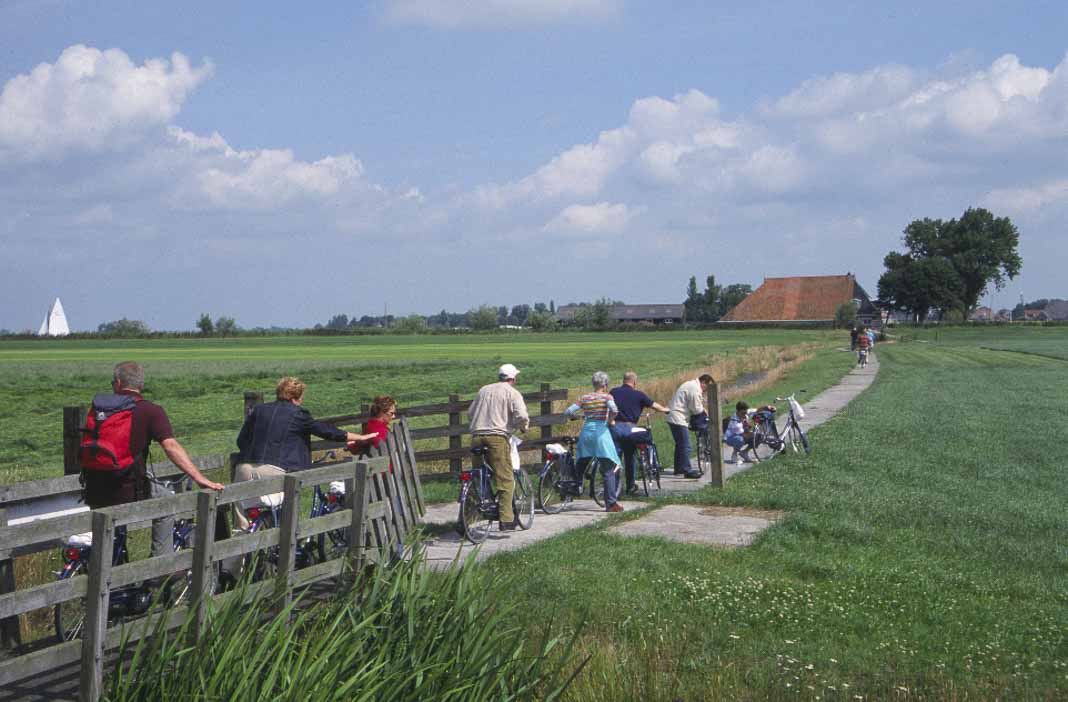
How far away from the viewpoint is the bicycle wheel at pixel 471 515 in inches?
409

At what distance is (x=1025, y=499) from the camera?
13789mm

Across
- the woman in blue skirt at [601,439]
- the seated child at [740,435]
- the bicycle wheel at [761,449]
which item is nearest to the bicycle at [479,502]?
the woman in blue skirt at [601,439]

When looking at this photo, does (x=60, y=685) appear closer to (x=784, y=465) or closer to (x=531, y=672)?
(x=531, y=672)

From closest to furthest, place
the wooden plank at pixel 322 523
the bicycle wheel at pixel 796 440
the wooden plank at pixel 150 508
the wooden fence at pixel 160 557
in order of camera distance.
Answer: the wooden fence at pixel 160 557
the wooden plank at pixel 150 508
the wooden plank at pixel 322 523
the bicycle wheel at pixel 796 440

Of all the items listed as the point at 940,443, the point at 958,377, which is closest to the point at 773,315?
the point at 958,377

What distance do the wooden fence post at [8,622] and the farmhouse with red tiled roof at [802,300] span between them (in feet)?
451

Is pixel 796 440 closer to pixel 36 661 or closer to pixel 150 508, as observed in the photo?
pixel 150 508

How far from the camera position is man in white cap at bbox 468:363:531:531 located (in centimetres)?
1073

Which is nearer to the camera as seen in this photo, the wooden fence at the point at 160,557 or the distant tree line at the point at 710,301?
the wooden fence at the point at 160,557

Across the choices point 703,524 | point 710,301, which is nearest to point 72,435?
point 703,524

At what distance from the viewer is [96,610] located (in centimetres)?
492

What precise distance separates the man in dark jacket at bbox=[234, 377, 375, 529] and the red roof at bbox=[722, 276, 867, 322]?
13716cm

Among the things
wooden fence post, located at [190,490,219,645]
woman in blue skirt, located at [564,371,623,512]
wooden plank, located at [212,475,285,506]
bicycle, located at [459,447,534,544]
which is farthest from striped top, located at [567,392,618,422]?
wooden fence post, located at [190,490,219,645]

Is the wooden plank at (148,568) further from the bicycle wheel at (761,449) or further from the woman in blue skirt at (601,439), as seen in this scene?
the bicycle wheel at (761,449)
